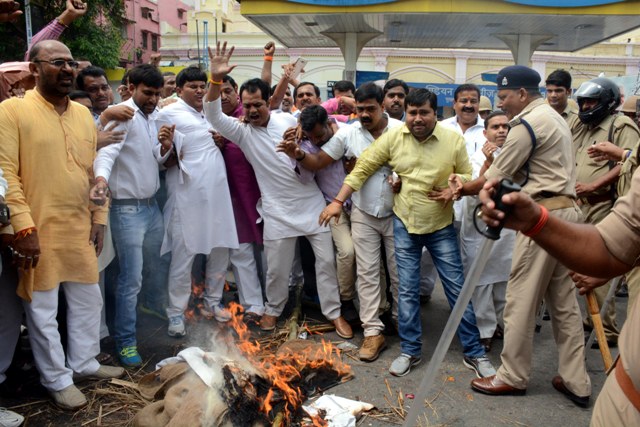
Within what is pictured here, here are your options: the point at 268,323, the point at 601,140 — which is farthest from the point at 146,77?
the point at 601,140

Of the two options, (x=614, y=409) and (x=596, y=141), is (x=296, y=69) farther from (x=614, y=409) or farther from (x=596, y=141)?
(x=614, y=409)

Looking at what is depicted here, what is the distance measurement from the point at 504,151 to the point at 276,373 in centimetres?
223

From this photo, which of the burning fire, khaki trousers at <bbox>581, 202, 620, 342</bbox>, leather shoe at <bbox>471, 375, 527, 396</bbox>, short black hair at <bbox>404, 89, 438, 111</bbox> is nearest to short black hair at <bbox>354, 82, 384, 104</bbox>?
short black hair at <bbox>404, 89, 438, 111</bbox>

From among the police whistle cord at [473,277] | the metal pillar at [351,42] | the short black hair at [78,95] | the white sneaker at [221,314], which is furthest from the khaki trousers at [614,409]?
the metal pillar at [351,42]

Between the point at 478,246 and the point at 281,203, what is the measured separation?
1.86m

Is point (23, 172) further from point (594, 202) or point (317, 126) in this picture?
point (594, 202)

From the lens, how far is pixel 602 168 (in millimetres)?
4812

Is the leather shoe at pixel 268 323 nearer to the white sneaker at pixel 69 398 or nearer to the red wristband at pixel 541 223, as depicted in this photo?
the white sneaker at pixel 69 398

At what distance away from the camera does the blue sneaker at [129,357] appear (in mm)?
4129

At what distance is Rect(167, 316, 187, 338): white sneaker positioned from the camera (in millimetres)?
4688

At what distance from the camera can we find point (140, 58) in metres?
33.9

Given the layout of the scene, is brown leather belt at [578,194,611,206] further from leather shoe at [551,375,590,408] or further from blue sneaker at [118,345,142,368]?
blue sneaker at [118,345,142,368]

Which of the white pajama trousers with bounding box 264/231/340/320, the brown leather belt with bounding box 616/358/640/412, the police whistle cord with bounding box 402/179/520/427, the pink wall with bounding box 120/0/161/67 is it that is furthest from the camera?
the pink wall with bounding box 120/0/161/67

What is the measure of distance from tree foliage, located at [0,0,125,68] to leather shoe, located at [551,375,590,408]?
18207mm
